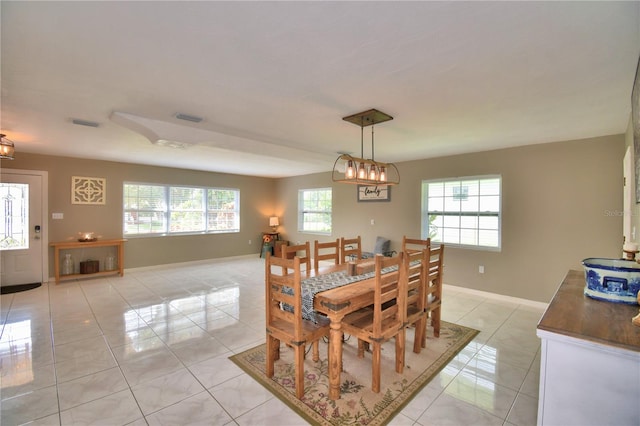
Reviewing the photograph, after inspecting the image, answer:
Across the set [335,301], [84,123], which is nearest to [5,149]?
[84,123]

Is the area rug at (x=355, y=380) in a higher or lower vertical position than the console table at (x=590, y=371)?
lower

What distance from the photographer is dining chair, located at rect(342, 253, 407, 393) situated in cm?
224

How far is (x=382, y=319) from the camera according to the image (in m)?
2.29

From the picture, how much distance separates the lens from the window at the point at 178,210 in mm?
6457

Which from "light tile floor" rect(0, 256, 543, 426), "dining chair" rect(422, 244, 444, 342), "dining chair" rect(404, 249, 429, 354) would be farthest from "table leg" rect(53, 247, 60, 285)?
"dining chair" rect(422, 244, 444, 342)

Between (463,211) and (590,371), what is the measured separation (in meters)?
4.17

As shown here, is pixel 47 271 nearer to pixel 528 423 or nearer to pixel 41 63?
pixel 41 63

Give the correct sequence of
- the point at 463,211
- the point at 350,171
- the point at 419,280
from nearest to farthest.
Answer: the point at 419,280, the point at 350,171, the point at 463,211

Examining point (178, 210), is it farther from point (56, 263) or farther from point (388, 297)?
point (388, 297)

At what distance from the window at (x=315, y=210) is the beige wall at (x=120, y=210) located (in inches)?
47.0

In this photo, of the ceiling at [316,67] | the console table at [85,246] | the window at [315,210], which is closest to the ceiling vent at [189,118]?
the ceiling at [316,67]

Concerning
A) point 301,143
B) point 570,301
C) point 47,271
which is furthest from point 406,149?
point 47,271

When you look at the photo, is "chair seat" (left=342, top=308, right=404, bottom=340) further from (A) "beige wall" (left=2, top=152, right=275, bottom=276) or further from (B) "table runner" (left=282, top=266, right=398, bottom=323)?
(A) "beige wall" (left=2, top=152, right=275, bottom=276)

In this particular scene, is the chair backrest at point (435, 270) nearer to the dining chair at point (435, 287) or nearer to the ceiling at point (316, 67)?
the dining chair at point (435, 287)
